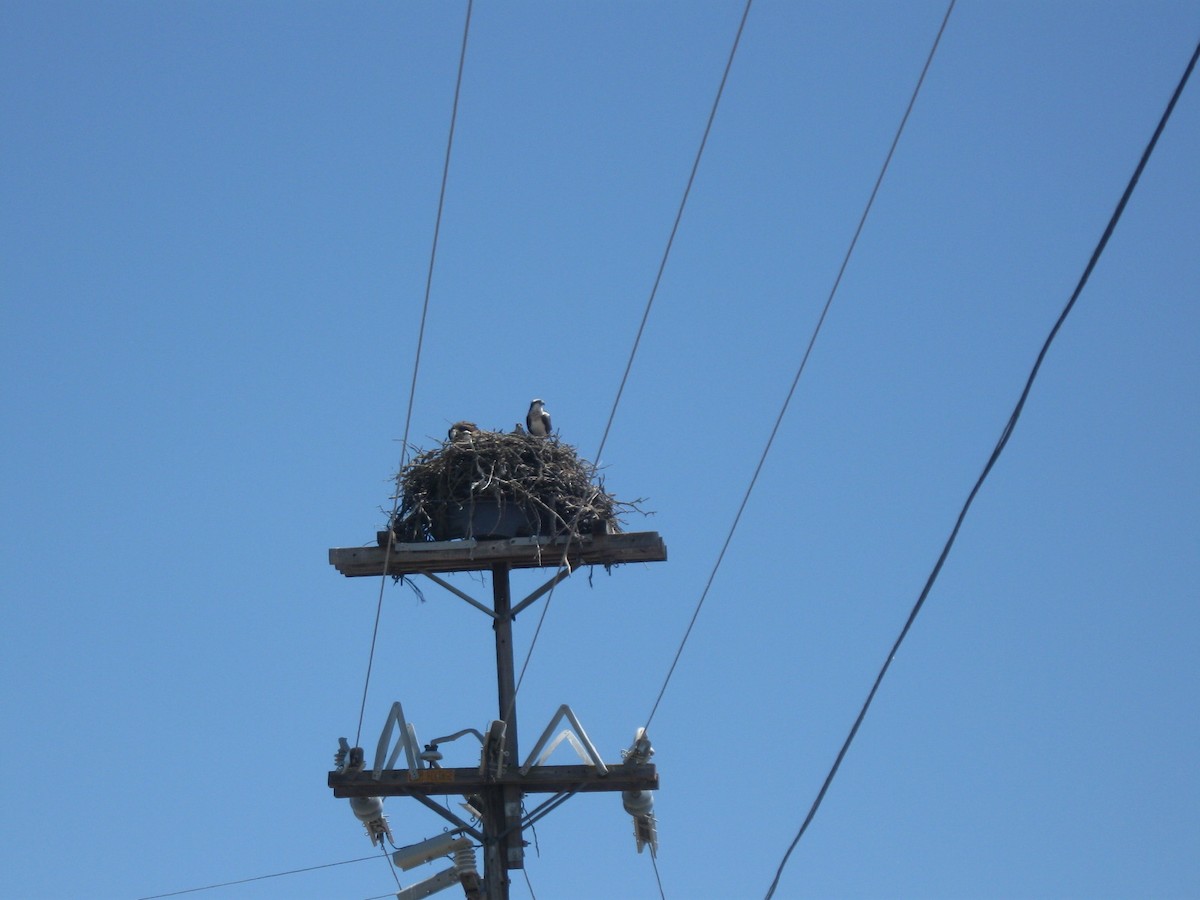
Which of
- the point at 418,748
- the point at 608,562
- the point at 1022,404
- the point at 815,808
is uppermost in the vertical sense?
the point at 608,562

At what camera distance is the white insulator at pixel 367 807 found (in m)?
12.8

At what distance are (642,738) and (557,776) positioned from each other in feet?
2.18

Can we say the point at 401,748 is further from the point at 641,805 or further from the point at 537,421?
the point at 537,421

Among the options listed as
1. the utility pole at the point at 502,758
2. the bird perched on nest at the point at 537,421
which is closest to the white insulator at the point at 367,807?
the utility pole at the point at 502,758

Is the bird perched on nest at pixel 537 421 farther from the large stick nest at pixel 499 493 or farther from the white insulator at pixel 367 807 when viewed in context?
the white insulator at pixel 367 807

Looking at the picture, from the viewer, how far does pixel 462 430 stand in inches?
563

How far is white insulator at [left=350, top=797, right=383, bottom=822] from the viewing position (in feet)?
42.1

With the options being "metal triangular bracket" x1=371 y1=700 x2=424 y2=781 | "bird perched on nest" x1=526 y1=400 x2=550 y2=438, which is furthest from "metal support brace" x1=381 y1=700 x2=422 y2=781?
"bird perched on nest" x1=526 y1=400 x2=550 y2=438

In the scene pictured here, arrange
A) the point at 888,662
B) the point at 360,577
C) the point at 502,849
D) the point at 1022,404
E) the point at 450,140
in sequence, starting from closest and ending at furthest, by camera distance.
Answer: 1. the point at 1022,404
2. the point at 888,662
3. the point at 450,140
4. the point at 502,849
5. the point at 360,577

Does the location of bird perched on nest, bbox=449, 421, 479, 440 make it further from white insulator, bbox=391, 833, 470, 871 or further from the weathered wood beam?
white insulator, bbox=391, 833, 470, 871

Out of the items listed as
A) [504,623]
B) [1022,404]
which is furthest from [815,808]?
[504,623]

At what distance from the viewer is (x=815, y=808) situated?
8062mm

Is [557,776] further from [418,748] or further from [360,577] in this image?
[360,577]

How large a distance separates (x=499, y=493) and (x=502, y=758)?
2008 millimetres
